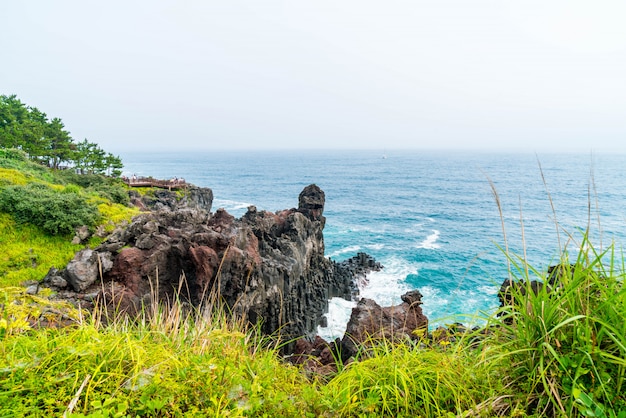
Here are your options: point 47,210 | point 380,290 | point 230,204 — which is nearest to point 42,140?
point 230,204

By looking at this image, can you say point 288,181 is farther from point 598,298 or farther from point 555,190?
point 598,298

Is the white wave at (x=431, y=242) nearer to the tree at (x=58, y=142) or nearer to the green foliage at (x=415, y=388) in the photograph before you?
the green foliage at (x=415, y=388)

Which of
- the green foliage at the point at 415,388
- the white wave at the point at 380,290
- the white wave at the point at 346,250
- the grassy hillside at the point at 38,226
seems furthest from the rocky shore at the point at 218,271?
the white wave at the point at 346,250

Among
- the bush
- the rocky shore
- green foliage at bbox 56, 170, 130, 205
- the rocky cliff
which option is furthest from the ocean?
green foliage at bbox 56, 170, 130, 205

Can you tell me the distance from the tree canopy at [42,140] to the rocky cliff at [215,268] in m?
36.8

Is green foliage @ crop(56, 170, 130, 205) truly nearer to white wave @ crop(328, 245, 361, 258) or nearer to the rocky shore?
the rocky shore

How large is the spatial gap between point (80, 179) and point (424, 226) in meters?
49.0

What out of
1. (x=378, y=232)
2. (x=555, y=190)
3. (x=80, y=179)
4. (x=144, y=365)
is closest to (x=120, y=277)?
(x=144, y=365)

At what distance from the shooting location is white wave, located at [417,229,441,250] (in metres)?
42.4

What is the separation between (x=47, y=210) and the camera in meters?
16.0

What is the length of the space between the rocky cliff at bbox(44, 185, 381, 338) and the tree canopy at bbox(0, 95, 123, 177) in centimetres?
3677

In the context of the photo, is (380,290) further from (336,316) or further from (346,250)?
(346,250)

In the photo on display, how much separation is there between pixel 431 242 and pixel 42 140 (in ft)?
183

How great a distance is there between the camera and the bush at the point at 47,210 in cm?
1567
